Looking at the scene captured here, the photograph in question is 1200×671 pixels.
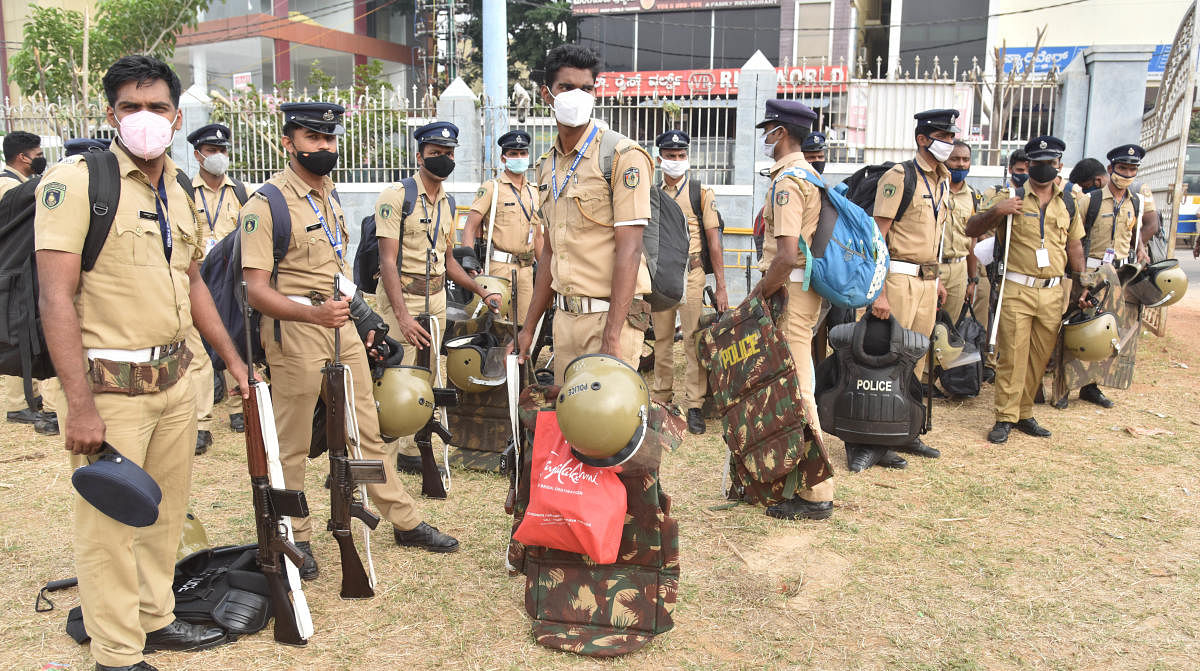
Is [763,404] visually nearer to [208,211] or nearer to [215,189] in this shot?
[208,211]

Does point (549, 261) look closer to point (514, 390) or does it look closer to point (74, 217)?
point (514, 390)

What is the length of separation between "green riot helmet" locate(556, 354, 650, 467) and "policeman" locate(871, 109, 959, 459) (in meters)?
3.25

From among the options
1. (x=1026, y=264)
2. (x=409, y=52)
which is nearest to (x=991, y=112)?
(x=1026, y=264)

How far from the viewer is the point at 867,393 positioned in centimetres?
557

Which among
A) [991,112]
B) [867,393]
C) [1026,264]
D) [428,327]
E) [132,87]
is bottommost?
[867,393]

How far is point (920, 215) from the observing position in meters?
5.90

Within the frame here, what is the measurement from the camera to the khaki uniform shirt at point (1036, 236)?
6273mm

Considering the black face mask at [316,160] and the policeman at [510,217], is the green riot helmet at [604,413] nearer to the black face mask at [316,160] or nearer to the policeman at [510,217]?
the black face mask at [316,160]

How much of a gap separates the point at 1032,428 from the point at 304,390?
5.55 metres

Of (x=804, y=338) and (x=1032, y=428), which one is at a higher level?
(x=804, y=338)

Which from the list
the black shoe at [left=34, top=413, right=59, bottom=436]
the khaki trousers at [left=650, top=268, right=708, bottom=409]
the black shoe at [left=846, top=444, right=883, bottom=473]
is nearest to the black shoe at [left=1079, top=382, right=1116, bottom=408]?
the black shoe at [left=846, top=444, right=883, bottom=473]

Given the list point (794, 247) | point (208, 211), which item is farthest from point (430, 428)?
point (208, 211)

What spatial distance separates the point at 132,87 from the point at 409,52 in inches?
1350

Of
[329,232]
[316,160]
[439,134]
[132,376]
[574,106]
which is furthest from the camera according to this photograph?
[439,134]
